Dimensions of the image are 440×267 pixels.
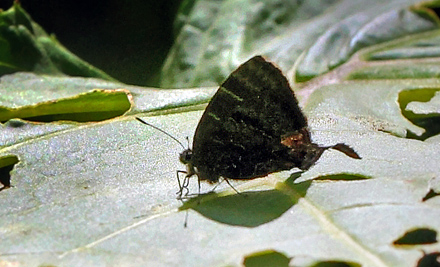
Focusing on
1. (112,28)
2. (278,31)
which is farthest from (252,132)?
(112,28)

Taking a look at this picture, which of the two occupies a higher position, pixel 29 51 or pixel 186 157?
pixel 186 157

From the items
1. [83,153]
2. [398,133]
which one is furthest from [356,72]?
[83,153]

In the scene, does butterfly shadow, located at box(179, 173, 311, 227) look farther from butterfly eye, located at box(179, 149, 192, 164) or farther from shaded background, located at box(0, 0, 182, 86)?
shaded background, located at box(0, 0, 182, 86)

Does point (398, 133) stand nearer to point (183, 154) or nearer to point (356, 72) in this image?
point (356, 72)

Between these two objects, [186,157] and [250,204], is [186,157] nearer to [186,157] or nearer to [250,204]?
[186,157]

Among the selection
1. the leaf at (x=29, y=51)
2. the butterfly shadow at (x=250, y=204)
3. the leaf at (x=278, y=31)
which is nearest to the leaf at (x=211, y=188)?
the butterfly shadow at (x=250, y=204)

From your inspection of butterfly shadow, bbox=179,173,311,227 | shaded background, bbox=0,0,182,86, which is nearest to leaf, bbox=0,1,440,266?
butterfly shadow, bbox=179,173,311,227

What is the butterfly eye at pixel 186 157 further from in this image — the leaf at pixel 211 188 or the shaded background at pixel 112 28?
the shaded background at pixel 112 28
